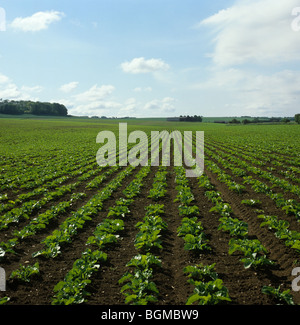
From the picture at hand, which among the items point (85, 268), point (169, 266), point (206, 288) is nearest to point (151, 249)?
point (169, 266)

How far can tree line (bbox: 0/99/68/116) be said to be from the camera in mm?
148163

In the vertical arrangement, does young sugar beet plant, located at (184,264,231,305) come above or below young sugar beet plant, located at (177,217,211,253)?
below

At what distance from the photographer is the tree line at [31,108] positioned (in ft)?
486

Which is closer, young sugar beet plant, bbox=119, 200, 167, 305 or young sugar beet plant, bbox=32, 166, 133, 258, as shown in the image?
young sugar beet plant, bbox=119, 200, 167, 305

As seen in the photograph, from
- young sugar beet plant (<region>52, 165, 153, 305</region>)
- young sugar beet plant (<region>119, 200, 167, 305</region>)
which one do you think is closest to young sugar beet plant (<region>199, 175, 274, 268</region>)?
young sugar beet plant (<region>119, 200, 167, 305</region>)

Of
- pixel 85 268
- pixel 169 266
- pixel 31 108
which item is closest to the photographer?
pixel 85 268

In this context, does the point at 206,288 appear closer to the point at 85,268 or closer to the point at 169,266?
the point at 169,266

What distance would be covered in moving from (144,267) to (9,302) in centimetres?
295

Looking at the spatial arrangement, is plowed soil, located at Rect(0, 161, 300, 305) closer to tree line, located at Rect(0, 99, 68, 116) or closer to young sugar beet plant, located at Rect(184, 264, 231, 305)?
young sugar beet plant, located at Rect(184, 264, 231, 305)

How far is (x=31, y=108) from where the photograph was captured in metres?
162

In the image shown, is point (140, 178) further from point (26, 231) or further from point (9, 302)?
point (9, 302)

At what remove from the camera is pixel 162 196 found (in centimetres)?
1266

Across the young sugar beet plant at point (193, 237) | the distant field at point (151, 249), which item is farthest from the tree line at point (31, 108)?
the young sugar beet plant at point (193, 237)
